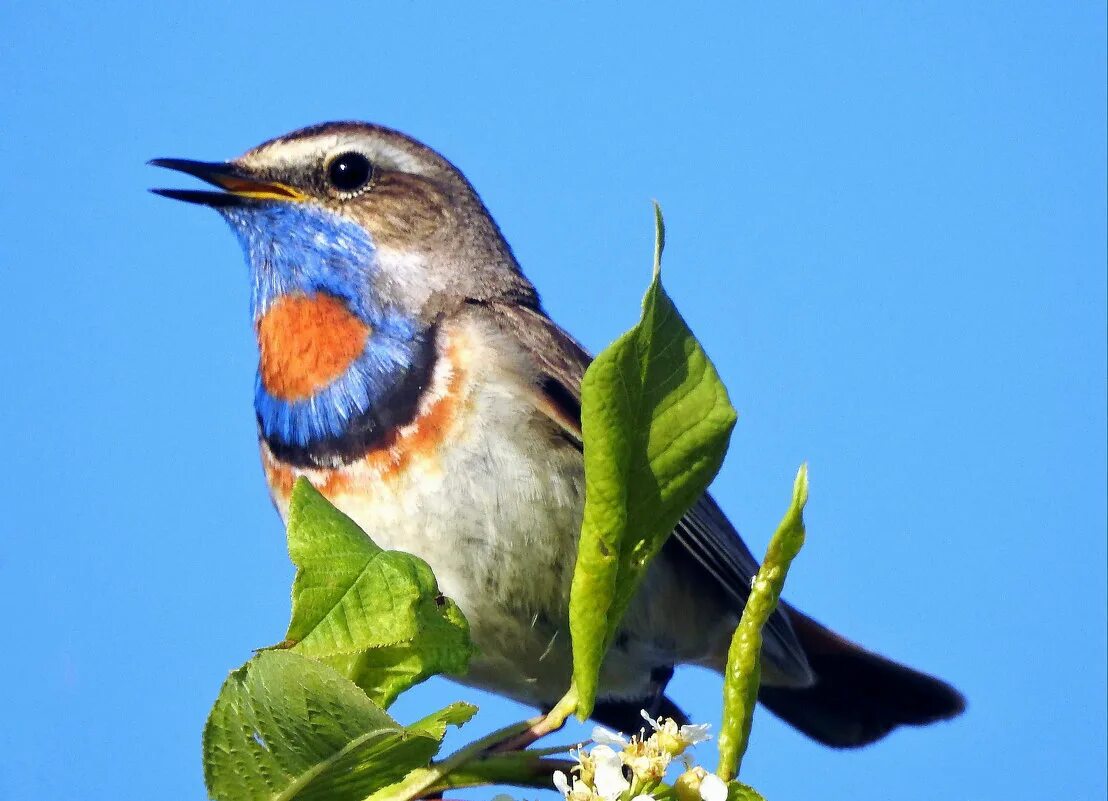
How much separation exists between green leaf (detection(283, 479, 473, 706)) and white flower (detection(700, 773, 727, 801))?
42 cm

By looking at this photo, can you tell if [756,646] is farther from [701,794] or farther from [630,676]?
[630,676]

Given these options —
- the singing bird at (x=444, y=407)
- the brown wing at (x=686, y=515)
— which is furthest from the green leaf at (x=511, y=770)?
the brown wing at (x=686, y=515)

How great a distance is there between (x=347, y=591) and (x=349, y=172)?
374 cm

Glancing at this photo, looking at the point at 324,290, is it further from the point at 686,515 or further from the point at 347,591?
the point at 347,591

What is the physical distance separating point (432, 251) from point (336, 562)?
3.64 metres

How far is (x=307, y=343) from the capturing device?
197 inches

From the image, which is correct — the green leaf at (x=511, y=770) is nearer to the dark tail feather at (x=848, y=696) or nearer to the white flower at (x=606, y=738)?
the white flower at (x=606, y=738)

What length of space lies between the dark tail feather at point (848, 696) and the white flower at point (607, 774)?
15.3ft

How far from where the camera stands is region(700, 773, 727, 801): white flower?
176 centimetres

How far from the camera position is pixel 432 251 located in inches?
214

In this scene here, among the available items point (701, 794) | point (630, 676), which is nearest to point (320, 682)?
point (701, 794)

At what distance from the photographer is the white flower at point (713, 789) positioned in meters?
1.76

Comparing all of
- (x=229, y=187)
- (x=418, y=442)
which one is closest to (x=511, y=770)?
(x=418, y=442)

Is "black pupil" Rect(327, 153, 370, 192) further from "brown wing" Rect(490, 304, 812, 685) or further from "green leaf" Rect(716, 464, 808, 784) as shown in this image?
"green leaf" Rect(716, 464, 808, 784)
